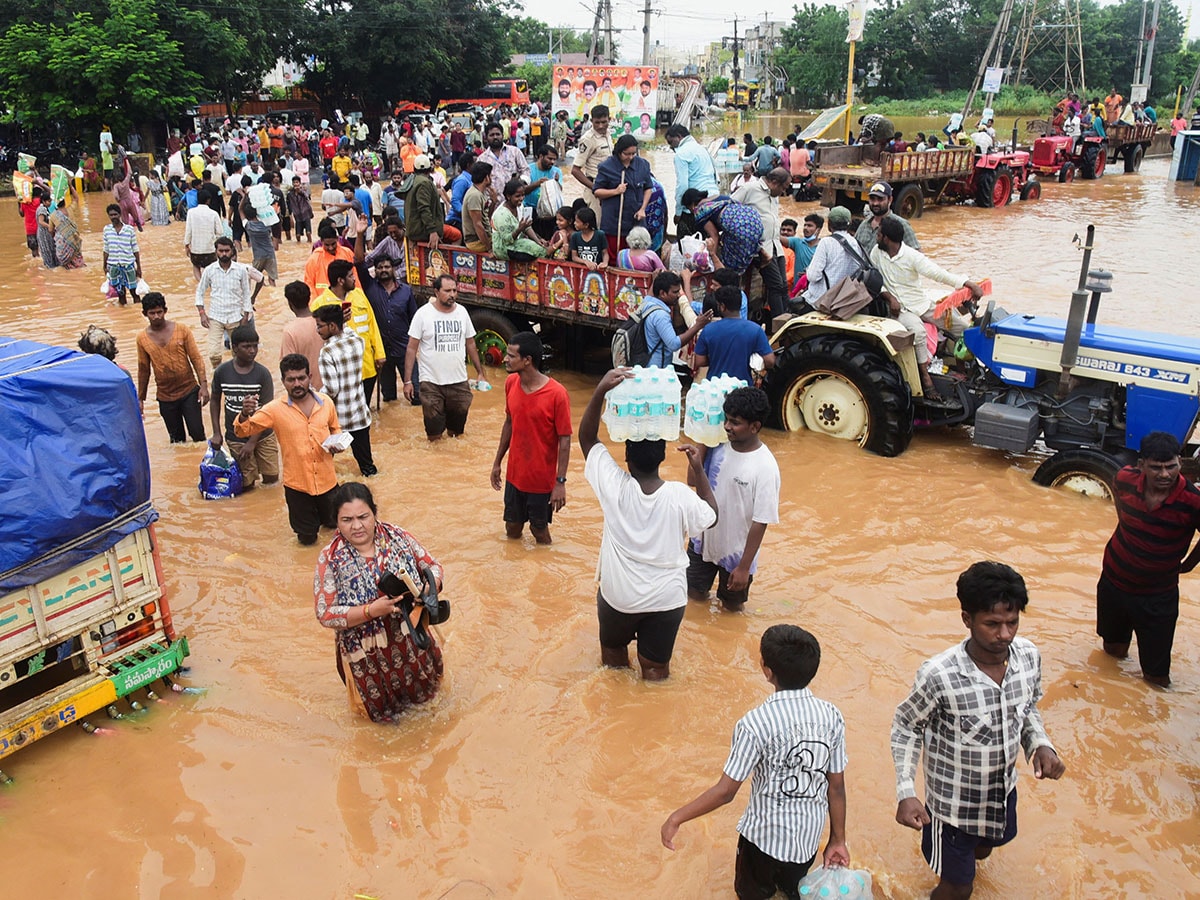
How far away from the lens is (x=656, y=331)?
309 inches

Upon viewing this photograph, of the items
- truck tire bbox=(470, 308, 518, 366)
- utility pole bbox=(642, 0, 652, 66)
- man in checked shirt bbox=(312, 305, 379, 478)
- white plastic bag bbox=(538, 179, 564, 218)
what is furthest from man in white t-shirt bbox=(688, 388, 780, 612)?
utility pole bbox=(642, 0, 652, 66)

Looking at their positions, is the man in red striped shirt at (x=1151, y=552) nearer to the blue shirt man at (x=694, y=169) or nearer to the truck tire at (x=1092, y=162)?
the blue shirt man at (x=694, y=169)

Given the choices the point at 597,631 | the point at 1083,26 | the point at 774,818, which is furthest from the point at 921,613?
the point at 1083,26

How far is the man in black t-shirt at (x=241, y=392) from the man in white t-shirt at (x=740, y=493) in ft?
11.5

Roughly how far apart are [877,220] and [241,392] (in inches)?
221

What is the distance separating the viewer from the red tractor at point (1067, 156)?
27156mm

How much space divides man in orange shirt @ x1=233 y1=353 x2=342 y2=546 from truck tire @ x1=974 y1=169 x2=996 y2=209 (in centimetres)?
2101

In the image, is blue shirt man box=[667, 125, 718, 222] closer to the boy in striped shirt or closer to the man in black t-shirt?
the man in black t-shirt

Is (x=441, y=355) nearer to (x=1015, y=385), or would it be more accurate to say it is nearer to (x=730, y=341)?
(x=730, y=341)

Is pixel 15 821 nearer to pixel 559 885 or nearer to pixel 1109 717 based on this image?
pixel 559 885

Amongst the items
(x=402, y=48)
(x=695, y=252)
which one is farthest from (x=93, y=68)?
(x=695, y=252)

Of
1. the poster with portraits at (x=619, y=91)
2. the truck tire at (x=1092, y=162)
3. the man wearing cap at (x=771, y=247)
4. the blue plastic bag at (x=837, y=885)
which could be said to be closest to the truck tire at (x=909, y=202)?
the poster with portraits at (x=619, y=91)

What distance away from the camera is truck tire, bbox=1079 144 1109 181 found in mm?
27906

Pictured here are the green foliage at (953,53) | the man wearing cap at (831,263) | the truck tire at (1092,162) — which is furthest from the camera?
the green foliage at (953,53)
